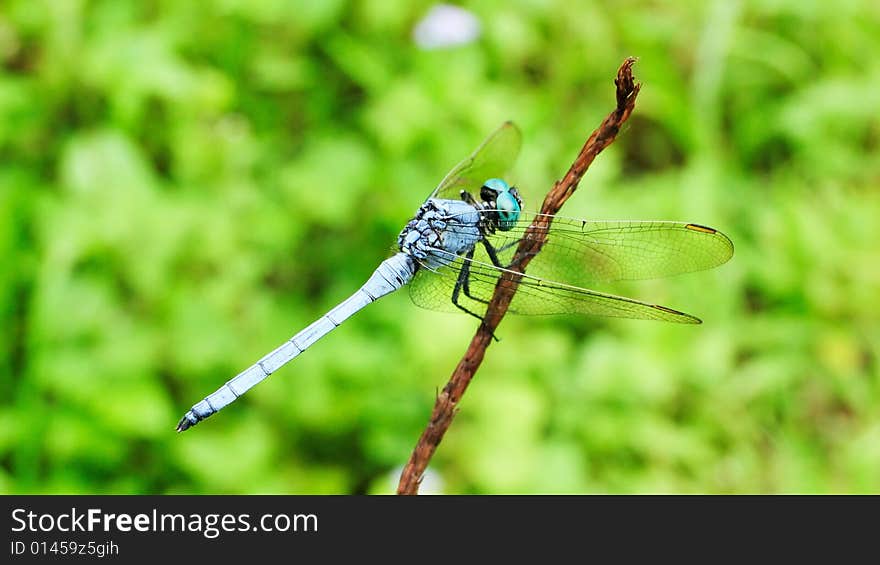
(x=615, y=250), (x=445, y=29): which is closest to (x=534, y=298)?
(x=615, y=250)

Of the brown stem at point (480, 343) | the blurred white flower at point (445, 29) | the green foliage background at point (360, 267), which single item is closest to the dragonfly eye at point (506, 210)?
the brown stem at point (480, 343)

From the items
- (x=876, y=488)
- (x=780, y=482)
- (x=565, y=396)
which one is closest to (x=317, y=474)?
(x=565, y=396)

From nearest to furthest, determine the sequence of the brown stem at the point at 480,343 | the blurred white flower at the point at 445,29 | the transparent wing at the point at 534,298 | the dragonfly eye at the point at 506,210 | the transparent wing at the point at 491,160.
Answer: the brown stem at the point at 480,343, the transparent wing at the point at 534,298, the dragonfly eye at the point at 506,210, the transparent wing at the point at 491,160, the blurred white flower at the point at 445,29

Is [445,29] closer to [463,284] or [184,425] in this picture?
[463,284]

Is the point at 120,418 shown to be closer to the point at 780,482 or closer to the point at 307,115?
the point at 307,115

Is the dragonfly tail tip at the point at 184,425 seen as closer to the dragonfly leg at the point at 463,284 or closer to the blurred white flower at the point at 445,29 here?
the dragonfly leg at the point at 463,284

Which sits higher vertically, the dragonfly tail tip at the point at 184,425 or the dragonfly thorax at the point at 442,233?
the dragonfly thorax at the point at 442,233
